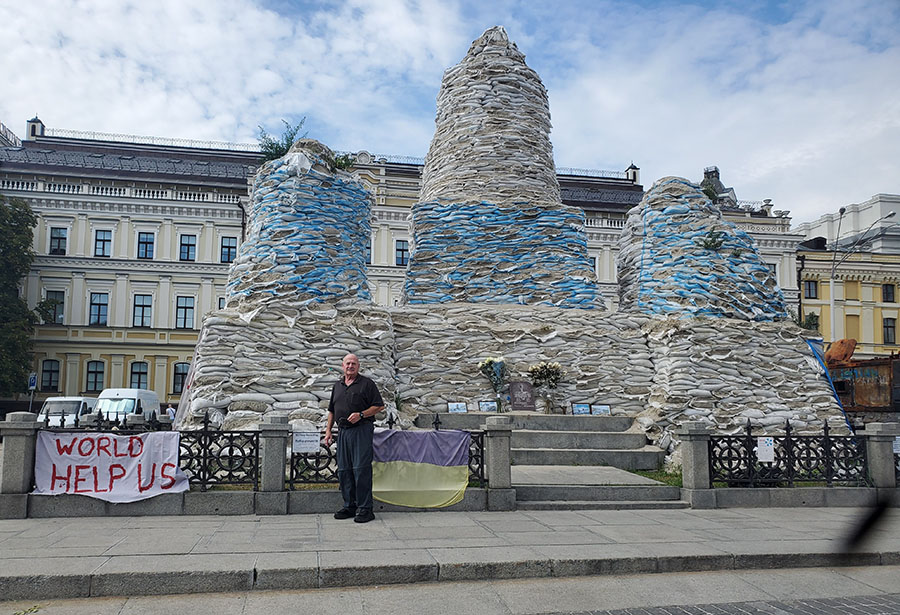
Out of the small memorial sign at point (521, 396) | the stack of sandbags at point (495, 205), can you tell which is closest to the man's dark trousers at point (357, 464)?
the small memorial sign at point (521, 396)

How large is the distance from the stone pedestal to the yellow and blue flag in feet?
3.66

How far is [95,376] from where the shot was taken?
4031 cm

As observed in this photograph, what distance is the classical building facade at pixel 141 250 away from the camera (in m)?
40.7

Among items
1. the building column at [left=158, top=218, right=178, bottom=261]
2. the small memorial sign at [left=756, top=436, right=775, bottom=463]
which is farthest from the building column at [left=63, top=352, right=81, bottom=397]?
the small memorial sign at [left=756, top=436, right=775, bottom=463]

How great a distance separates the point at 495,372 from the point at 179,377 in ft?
103

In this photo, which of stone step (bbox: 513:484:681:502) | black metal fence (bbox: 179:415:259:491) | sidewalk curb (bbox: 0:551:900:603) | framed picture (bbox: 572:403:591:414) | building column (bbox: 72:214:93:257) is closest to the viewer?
sidewalk curb (bbox: 0:551:900:603)

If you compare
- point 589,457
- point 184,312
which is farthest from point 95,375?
point 589,457

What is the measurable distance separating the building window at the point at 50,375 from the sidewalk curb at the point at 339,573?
3816 cm

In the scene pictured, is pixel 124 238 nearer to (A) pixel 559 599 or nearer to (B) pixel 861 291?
(A) pixel 559 599

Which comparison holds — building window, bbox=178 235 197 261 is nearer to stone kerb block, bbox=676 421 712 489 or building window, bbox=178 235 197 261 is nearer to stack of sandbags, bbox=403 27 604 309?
stack of sandbags, bbox=403 27 604 309

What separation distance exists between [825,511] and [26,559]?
372 inches

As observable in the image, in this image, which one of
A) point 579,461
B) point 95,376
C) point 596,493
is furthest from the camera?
point 95,376

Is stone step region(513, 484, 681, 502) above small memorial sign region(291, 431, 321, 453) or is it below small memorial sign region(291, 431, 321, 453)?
below

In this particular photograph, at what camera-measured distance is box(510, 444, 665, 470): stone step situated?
11.8 meters
